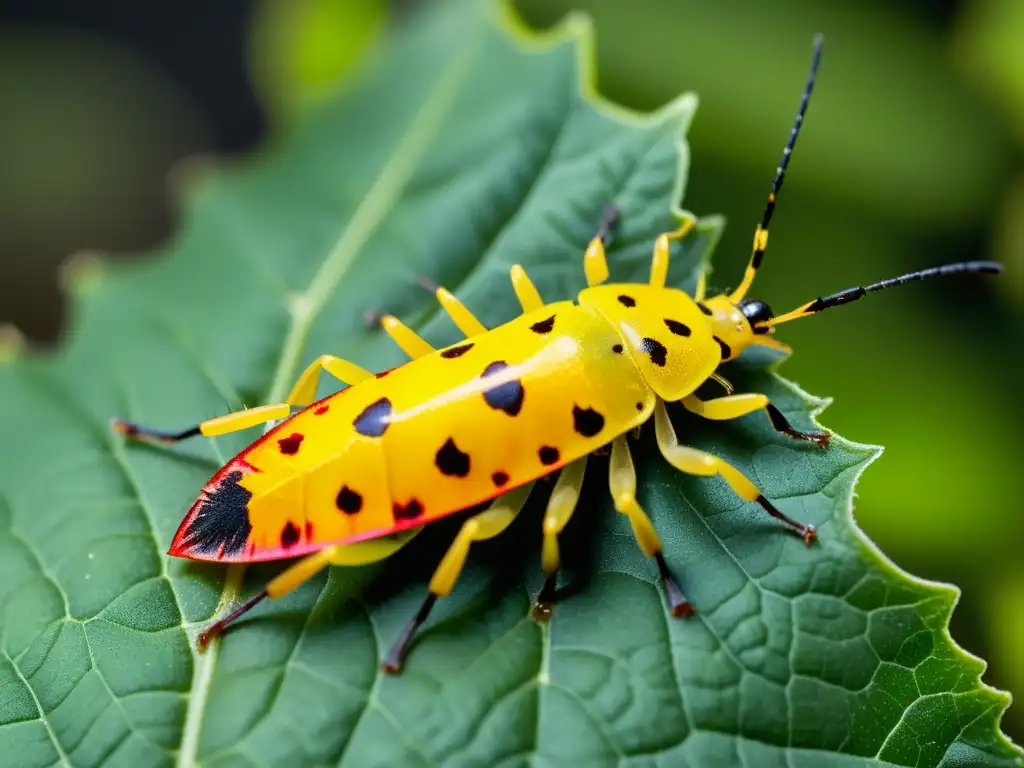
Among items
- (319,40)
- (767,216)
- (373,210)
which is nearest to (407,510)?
(373,210)

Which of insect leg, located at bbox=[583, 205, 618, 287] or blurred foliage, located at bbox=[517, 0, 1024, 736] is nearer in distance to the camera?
insect leg, located at bbox=[583, 205, 618, 287]

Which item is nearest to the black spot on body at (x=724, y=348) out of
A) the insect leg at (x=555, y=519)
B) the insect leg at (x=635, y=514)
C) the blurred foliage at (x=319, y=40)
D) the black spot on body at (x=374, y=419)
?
the insect leg at (x=635, y=514)

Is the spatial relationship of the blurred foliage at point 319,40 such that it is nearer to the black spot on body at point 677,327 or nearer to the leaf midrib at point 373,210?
the leaf midrib at point 373,210

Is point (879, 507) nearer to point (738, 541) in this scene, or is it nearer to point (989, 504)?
point (989, 504)

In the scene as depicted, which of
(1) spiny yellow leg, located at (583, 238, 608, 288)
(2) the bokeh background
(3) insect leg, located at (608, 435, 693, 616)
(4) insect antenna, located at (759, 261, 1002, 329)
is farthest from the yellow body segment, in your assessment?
(2) the bokeh background

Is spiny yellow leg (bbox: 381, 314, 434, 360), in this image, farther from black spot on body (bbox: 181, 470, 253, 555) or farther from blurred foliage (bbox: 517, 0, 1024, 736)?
blurred foliage (bbox: 517, 0, 1024, 736)

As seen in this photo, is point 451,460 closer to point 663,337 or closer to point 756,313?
point 663,337
